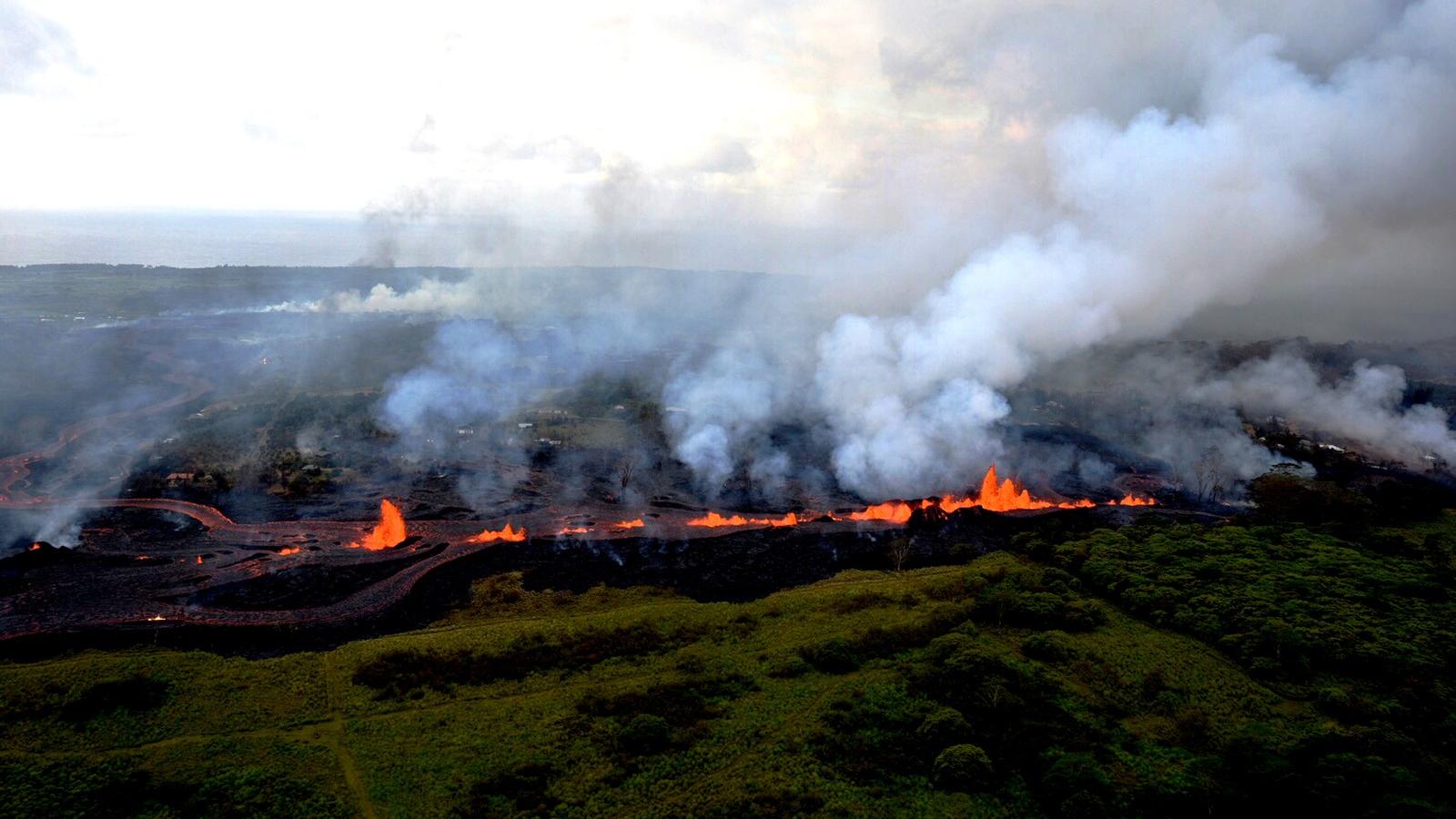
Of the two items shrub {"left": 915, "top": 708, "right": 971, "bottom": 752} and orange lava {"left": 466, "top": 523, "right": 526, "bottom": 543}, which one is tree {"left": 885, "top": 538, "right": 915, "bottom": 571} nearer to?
shrub {"left": 915, "top": 708, "right": 971, "bottom": 752}

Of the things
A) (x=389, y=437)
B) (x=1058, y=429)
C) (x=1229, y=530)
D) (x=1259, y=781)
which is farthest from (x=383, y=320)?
(x=1259, y=781)

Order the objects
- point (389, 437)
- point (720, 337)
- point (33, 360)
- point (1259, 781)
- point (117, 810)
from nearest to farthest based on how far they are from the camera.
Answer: point (117, 810) → point (1259, 781) → point (389, 437) → point (33, 360) → point (720, 337)

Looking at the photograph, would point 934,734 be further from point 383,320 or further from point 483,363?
point 383,320

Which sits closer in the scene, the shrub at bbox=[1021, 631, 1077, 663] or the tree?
the shrub at bbox=[1021, 631, 1077, 663]

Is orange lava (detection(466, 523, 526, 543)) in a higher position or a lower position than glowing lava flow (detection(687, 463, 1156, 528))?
lower

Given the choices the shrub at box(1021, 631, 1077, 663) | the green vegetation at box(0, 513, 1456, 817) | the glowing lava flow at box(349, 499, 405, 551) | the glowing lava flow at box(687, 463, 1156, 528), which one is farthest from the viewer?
the glowing lava flow at box(687, 463, 1156, 528)

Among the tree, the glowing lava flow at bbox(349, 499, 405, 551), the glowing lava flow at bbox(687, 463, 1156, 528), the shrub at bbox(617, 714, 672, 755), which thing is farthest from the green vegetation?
the glowing lava flow at bbox(687, 463, 1156, 528)

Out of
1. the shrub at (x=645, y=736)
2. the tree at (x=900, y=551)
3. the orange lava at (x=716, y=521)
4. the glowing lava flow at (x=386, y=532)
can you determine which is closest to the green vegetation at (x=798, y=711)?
the shrub at (x=645, y=736)
